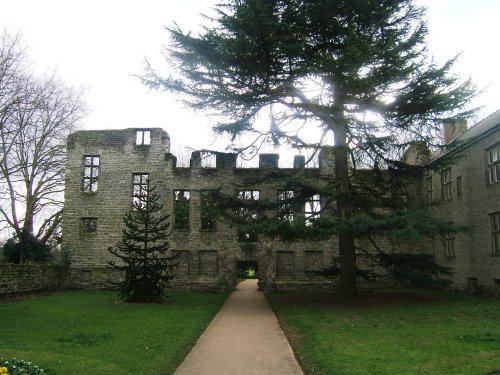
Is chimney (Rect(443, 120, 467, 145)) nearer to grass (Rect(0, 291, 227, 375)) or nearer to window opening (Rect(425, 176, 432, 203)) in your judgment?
window opening (Rect(425, 176, 432, 203))

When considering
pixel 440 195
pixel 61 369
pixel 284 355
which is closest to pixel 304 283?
pixel 440 195

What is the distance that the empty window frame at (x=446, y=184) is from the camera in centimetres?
2458

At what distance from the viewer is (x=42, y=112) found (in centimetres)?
2905

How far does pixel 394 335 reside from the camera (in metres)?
10.9

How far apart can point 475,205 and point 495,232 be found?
6.63ft

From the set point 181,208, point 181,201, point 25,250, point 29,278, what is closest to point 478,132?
point 181,201

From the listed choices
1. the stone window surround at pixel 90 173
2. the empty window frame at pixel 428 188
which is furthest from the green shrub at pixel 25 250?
the empty window frame at pixel 428 188

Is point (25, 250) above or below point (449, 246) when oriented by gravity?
below

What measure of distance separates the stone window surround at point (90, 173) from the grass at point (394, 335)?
15.4 m

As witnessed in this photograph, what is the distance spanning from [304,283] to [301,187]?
9759 millimetres

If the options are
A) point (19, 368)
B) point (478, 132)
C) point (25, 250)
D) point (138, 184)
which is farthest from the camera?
point (138, 184)

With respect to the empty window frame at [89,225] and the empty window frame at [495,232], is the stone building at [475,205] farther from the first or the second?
the empty window frame at [89,225]

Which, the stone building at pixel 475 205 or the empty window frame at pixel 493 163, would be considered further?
the stone building at pixel 475 205

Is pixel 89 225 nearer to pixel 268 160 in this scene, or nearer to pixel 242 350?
pixel 268 160
